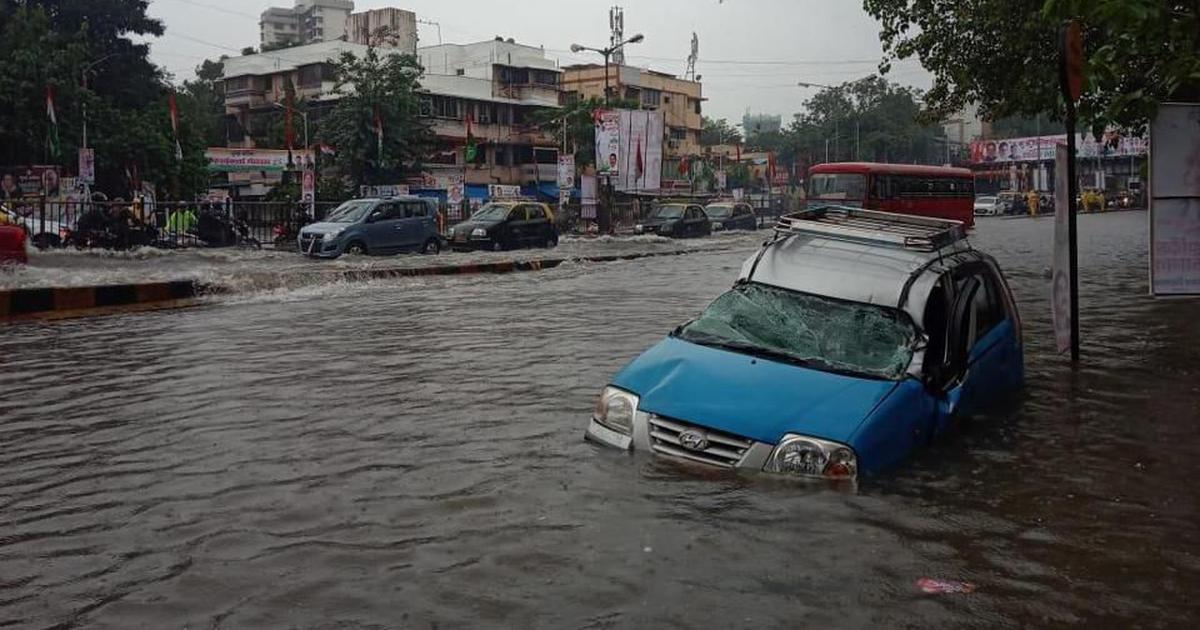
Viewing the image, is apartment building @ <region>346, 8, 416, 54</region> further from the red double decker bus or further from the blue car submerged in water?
the blue car submerged in water

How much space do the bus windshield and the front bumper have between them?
1204 inches

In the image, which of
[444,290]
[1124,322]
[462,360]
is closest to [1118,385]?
[1124,322]

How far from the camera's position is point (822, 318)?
6.50 m

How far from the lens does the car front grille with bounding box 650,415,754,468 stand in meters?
5.42

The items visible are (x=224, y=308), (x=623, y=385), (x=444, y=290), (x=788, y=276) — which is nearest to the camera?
(x=623, y=385)

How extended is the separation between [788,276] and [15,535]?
15.3ft

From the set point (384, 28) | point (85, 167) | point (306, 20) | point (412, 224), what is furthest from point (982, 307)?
point (306, 20)

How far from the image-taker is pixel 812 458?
17.5 feet

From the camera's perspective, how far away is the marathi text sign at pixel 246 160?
153ft

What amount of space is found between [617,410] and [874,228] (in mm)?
2473

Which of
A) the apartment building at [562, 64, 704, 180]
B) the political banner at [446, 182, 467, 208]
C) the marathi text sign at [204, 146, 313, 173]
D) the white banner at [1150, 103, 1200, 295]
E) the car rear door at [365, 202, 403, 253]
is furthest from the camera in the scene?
the apartment building at [562, 64, 704, 180]

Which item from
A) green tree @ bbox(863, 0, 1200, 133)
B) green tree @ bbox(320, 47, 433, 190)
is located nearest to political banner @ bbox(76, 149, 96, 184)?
green tree @ bbox(320, 47, 433, 190)

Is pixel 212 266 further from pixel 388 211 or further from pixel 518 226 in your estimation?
pixel 518 226

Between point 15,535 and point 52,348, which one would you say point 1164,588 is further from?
point 52,348
